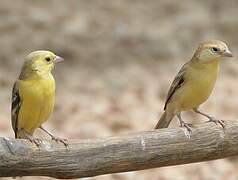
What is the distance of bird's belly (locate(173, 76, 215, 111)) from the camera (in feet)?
21.0

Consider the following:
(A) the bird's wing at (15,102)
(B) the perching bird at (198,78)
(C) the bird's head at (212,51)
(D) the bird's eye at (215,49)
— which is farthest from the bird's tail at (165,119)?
(A) the bird's wing at (15,102)

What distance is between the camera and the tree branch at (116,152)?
5.52 metres

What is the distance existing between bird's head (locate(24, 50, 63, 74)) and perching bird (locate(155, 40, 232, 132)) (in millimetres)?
1125

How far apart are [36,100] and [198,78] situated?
4.50 feet

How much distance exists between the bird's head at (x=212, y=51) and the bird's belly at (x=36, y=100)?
127 cm

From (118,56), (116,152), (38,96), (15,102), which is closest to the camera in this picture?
(116,152)

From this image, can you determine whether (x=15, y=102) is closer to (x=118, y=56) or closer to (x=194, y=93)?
(x=194, y=93)

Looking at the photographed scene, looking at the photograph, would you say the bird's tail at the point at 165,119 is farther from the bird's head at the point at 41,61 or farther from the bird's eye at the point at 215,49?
the bird's head at the point at 41,61

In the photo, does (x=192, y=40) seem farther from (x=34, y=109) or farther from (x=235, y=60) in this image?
(x=34, y=109)

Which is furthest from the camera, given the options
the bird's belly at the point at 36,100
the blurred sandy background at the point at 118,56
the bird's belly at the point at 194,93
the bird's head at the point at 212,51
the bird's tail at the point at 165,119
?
the blurred sandy background at the point at 118,56

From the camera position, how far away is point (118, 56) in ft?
34.8

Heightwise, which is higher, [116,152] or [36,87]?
[36,87]

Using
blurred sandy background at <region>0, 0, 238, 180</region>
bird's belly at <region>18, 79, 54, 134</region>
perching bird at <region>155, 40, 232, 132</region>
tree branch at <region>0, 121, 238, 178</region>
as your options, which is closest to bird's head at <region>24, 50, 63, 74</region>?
Answer: bird's belly at <region>18, 79, 54, 134</region>

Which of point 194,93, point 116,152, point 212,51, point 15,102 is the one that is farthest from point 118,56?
point 116,152
